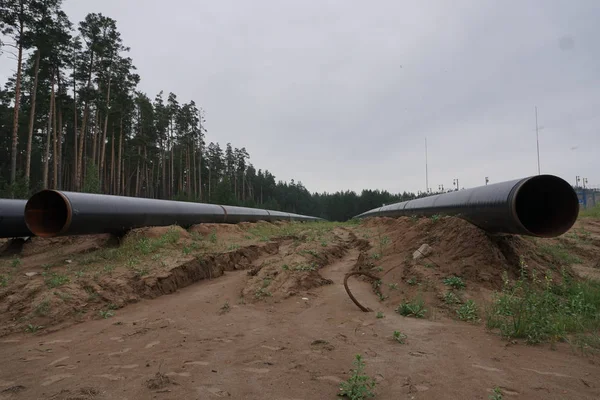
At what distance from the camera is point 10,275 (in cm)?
724

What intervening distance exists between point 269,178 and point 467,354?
3581 inches

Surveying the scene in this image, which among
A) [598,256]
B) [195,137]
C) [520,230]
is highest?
[195,137]

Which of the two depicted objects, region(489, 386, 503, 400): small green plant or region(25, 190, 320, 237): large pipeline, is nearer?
region(489, 386, 503, 400): small green plant

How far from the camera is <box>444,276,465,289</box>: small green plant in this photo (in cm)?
551

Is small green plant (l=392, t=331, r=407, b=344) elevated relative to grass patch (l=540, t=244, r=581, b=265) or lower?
lower

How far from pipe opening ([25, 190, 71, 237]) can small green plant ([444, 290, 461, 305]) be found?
904 cm

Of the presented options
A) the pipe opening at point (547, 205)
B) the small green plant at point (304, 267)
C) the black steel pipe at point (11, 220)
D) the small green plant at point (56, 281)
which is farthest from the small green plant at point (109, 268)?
the pipe opening at point (547, 205)

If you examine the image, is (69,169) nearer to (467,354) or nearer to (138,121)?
(138,121)

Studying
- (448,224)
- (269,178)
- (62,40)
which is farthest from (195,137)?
(269,178)

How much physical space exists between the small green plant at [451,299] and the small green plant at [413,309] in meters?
0.40

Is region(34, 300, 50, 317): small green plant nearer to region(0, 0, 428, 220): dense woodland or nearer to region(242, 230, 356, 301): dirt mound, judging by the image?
region(242, 230, 356, 301): dirt mound

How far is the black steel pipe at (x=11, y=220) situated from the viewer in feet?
32.6

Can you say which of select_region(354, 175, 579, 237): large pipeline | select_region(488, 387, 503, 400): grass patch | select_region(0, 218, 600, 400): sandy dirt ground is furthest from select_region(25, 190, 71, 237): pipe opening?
select_region(354, 175, 579, 237): large pipeline

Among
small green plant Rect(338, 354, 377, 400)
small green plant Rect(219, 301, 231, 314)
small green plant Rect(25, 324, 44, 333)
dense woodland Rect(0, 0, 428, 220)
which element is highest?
dense woodland Rect(0, 0, 428, 220)
